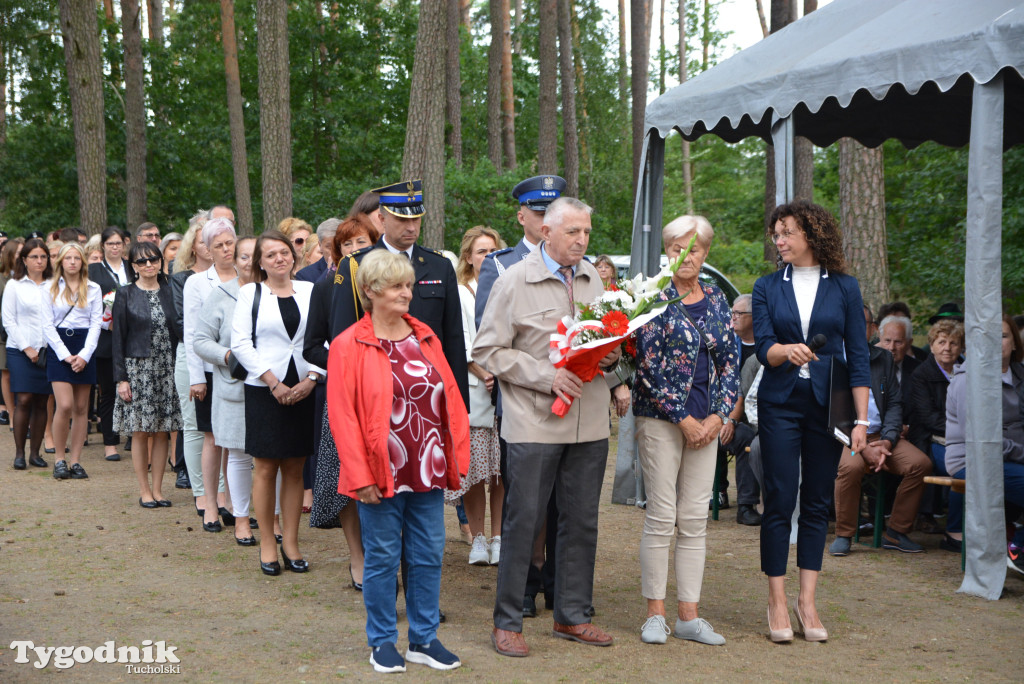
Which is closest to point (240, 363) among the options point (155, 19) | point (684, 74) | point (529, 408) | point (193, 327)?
point (193, 327)

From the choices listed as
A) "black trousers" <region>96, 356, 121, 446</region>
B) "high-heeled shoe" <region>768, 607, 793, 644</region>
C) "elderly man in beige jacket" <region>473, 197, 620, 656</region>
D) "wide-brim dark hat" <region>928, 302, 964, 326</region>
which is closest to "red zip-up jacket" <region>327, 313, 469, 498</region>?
"elderly man in beige jacket" <region>473, 197, 620, 656</region>

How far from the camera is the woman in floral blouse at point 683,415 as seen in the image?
15.6 ft

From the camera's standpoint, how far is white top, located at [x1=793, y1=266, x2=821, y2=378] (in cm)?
493

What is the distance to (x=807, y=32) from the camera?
774 centimetres

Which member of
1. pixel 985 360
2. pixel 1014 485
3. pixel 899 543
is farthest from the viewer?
pixel 899 543

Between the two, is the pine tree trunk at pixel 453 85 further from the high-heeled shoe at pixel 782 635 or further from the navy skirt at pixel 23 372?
the high-heeled shoe at pixel 782 635

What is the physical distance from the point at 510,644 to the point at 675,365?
4.88ft

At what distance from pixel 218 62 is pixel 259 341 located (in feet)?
78.9

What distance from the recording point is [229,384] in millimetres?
6418

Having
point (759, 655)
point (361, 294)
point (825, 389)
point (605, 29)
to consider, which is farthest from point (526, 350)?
point (605, 29)

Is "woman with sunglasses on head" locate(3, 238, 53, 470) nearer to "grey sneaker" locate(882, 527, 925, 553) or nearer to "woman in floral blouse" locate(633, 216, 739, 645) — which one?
"woman in floral blouse" locate(633, 216, 739, 645)

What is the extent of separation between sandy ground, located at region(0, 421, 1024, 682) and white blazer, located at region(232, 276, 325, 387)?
125 centimetres

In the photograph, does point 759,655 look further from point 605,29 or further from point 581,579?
point 605,29

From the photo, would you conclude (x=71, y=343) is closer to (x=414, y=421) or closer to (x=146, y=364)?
(x=146, y=364)
